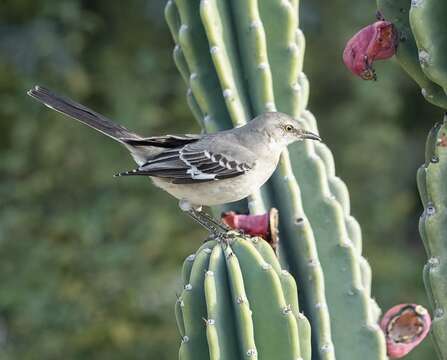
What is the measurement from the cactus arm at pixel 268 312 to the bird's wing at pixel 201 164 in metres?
0.88

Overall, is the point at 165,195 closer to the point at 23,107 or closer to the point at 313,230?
the point at 23,107

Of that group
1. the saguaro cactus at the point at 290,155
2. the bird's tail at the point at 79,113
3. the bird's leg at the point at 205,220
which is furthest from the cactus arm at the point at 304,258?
the bird's tail at the point at 79,113

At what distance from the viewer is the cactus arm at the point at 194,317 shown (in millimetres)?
2914

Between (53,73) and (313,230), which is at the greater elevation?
(53,73)

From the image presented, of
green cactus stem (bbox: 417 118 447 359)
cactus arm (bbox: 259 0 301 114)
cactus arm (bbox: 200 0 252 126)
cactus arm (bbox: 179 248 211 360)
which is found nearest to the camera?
cactus arm (bbox: 179 248 211 360)

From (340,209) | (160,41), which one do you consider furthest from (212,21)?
(160,41)

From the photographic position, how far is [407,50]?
127 inches

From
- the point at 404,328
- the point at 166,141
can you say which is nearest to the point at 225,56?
the point at 166,141

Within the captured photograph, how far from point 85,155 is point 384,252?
8.53 ft

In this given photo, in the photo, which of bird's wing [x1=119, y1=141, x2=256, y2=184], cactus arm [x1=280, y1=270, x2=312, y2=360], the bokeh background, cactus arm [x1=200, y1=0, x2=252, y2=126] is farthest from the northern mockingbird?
the bokeh background

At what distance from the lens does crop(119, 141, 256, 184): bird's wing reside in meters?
3.78

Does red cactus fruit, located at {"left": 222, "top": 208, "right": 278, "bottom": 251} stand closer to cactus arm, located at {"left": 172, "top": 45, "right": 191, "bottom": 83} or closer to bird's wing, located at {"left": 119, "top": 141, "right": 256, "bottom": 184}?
bird's wing, located at {"left": 119, "top": 141, "right": 256, "bottom": 184}

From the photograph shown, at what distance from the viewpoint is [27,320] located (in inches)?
259

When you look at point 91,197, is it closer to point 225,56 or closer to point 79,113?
point 79,113
